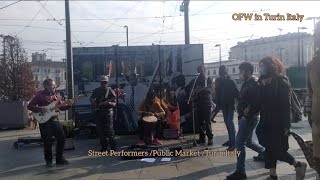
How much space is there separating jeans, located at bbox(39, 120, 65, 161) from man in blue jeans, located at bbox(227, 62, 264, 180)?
3667 mm

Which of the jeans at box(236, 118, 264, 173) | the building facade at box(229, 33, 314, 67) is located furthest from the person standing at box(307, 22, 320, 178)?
the building facade at box(229, 33, 314, 67)

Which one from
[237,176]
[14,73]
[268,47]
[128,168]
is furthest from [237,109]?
[268,47]

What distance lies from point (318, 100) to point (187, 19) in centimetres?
1452

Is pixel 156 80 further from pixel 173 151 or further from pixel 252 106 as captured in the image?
pixel 252 106

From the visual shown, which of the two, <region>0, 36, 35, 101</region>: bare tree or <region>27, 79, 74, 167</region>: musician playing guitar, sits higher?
<region>0, 36, 35, 101</region>: bare tree

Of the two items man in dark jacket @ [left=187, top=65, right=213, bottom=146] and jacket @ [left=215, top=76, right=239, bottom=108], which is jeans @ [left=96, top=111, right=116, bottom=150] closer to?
man in dark jacket @ [left=187, top=65, right=213, bottom=146]

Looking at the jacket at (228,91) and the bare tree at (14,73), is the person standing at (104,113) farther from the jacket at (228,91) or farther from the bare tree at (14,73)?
the bare tree at (14,73)

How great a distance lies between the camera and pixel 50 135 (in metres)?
8.13

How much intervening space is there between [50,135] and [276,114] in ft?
15.3

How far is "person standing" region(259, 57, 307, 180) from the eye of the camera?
5.86m

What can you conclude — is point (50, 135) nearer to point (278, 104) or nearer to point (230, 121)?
point (230, 121)

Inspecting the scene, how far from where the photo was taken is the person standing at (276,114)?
5.86 meters

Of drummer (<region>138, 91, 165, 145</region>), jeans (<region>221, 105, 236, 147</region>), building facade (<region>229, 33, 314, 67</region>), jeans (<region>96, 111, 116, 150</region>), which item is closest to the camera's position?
jeans (<region>221, 105, 236, 147</region>)

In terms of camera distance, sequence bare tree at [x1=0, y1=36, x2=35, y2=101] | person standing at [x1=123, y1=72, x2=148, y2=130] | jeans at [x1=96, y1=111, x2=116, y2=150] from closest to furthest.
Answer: jeans at [x1=96, y1=111, x2=116, y2=150] → person standing at [x1=123, y1=72, x2=148, y2=130] → bare tree at [x1=0, y1=36, x2=35, y2=101]
